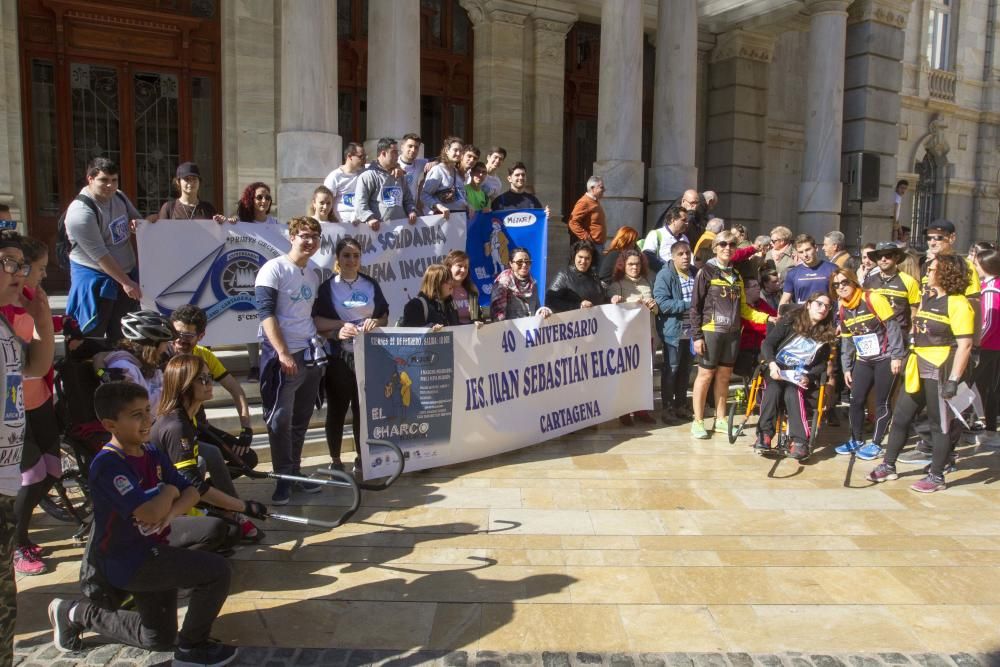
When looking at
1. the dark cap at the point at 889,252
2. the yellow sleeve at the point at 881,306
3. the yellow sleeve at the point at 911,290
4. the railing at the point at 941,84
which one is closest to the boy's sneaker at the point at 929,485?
the yellow sleeve at the point at 881,306

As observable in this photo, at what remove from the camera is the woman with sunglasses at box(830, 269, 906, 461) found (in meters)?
7.20

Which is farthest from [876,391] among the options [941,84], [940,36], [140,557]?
[940,36]

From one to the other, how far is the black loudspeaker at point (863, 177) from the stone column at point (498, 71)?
20.9 ft

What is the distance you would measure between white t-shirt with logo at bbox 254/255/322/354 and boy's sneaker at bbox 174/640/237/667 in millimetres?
2451

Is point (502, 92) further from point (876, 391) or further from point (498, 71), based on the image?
point (876, 391)

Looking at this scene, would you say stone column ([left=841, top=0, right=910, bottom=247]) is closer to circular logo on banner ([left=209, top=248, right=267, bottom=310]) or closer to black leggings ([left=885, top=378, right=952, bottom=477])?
black leggings ([left=885, top=378, right=952, bottom=477])

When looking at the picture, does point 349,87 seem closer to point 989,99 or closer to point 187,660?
point 187,660

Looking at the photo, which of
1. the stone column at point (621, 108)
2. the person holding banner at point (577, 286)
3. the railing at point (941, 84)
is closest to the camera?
the person holding banner at point (577, 286)

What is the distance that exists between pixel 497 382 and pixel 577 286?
1.66 meters

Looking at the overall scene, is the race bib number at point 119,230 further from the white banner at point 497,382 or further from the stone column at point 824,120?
the stone column at point 824,120

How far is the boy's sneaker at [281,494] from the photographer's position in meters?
5.72

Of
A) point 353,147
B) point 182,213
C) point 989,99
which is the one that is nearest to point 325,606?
point 182,213

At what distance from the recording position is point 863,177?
15016 mm

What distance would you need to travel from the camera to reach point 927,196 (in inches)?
1019
